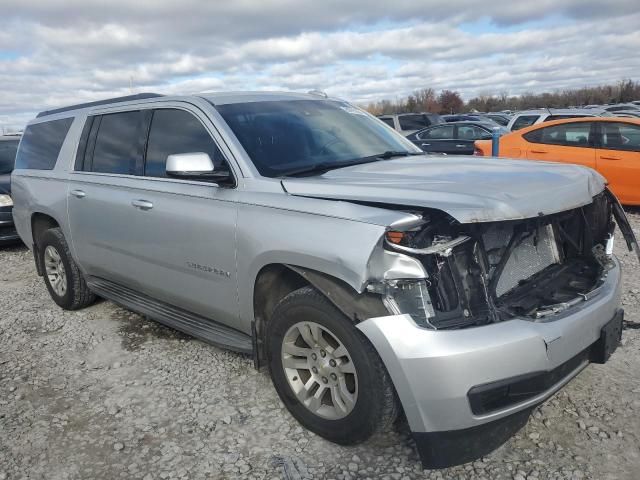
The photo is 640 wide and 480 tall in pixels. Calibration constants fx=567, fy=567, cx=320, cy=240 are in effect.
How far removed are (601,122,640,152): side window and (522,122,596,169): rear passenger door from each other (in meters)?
0.21

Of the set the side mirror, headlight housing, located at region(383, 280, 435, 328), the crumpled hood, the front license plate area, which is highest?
the side mirror

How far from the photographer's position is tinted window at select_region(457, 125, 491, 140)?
14781mm

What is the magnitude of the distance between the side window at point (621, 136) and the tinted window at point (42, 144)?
766 cm

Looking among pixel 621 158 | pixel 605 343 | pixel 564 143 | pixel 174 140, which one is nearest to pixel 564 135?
pixel 564 143

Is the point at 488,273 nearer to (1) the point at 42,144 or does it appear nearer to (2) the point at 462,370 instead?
(2) the point at 462,370

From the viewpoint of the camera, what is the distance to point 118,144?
4.40 m

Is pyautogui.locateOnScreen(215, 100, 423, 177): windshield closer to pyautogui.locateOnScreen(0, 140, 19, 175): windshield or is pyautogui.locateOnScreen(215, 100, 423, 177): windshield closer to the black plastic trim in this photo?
the black plastic trim

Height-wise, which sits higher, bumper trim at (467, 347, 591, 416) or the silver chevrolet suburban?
the silver chevrolet suburban

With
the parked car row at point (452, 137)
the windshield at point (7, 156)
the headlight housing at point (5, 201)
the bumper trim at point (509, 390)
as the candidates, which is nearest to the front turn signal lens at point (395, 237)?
the bumper trim at point (509, 390)

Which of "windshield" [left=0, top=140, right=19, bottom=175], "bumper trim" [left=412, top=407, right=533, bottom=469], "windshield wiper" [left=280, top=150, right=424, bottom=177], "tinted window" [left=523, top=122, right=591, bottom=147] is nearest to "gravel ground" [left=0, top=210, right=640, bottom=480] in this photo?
"bumper trim" [left=412, top=407, right=533, bottom=469]

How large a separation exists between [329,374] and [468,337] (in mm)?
800

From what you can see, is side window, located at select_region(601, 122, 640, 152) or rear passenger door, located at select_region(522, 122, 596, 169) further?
rear passenger door, located at select_region(522, 122, 596, 169)

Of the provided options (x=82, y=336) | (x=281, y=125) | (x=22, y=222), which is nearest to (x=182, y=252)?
(x=281, y=125)

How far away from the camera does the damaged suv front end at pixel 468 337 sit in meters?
2.36
